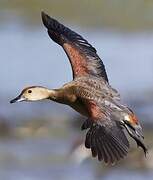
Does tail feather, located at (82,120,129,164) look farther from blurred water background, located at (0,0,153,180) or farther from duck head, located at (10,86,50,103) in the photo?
blurred water background, located at (0,0,153,180)

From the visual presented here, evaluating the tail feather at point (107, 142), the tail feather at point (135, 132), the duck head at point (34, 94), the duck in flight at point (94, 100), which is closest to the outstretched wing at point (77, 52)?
the duck in flight at point (94, 100)

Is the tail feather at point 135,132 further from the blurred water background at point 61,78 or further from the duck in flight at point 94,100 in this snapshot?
the blurred water background at point 61,78

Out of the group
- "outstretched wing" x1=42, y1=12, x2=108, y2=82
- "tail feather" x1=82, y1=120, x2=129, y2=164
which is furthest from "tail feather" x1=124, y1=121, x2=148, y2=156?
"outstretched wing" x1=42, y1=12, x2=108, y2=82

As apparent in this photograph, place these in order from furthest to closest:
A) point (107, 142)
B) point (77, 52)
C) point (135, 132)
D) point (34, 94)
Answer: point (77, 52) < point (34, 94) < point (135, 132) < point (107, 142)

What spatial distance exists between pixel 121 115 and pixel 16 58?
407 inches

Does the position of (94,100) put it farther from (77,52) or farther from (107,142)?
(77,52)

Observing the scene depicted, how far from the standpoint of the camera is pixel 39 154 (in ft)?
53.8

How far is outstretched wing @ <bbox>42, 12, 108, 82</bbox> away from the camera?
1173 cm

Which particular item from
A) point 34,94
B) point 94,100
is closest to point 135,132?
point 94,100

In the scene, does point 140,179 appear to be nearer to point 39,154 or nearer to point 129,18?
point 39,154

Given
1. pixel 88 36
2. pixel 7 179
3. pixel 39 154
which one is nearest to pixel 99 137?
pixel 7 179

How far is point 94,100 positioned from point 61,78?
327 inches

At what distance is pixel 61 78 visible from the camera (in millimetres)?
18844

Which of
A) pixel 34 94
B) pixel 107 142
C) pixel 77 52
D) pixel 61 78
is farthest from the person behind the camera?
pixel 61 78
